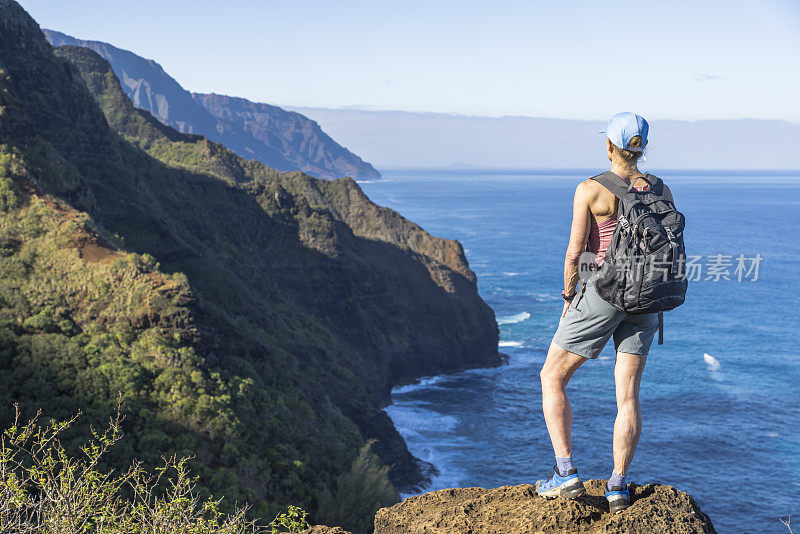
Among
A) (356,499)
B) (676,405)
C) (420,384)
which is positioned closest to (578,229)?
(356,499)

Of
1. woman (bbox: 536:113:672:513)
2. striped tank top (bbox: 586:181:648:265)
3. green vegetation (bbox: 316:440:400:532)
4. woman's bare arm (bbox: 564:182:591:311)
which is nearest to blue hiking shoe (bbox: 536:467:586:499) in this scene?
woman (bbox: 536:113:672:513)

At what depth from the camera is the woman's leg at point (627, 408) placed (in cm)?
544

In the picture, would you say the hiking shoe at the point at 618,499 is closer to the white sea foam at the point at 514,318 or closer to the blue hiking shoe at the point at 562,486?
the blue hiking shoe at the point at 562,486

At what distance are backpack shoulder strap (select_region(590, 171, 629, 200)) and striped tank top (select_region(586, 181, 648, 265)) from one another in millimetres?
112

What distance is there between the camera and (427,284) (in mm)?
72375

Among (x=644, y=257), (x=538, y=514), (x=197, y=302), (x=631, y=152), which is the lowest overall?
(x=197, y=302)

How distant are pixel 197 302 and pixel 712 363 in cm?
5586

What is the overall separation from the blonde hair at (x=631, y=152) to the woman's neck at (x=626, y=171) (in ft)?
0.19

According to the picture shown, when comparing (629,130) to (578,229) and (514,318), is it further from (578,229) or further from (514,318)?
(514,318)

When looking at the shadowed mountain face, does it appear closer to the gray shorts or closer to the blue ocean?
the blue ocean

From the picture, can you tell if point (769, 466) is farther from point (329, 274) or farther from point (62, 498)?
point (62, 498)

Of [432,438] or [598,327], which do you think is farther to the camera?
[432,438]

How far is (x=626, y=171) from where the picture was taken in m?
5.40

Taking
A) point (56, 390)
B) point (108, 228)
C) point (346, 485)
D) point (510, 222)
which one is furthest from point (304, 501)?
point (510, 222)
